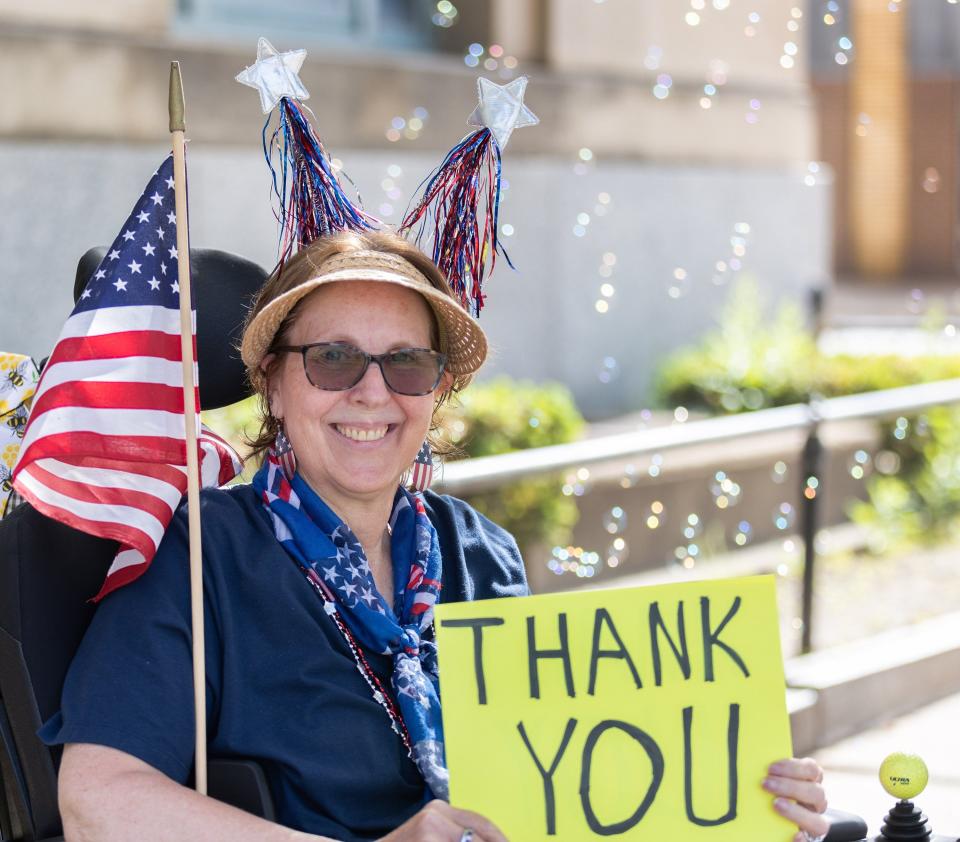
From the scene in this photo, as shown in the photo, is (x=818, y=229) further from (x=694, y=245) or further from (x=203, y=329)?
(x=203, y=329)

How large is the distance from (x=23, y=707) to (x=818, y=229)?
27.1 feet

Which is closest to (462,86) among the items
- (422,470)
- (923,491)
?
(923,491)

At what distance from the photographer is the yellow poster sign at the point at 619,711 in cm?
203

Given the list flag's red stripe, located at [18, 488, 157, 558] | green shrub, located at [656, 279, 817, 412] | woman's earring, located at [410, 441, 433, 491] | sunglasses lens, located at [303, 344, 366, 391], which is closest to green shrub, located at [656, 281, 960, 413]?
green shrub, located at [656, 279, 817, 412]

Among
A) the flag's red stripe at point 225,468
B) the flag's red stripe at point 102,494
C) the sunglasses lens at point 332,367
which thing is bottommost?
the flag's red stripe at point 225,468

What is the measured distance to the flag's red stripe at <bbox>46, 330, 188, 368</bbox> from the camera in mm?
2189

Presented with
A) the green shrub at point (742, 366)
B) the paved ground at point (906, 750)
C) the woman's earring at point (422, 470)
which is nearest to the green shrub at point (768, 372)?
the green shrub at point (742, 366)

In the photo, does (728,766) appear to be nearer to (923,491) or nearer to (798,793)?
(798,793)

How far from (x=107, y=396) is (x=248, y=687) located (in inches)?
17.1

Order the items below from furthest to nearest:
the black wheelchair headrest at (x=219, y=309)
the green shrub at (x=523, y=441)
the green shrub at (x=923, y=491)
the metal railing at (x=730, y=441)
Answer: the green shrub at (x=923, y=491)
the green shrub at (x=523, y=441)
the metal railing at (x=730, y=441)
the black wheelchair headrest at (x=219, y=309)

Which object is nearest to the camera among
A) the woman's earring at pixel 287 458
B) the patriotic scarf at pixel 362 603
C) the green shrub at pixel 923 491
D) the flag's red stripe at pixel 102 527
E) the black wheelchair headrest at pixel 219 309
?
the flag's red stripe at pixel 102 527

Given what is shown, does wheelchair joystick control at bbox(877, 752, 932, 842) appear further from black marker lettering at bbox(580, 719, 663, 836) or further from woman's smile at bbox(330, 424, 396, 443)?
woman's smile at bbox(330, 424, 396, 443)

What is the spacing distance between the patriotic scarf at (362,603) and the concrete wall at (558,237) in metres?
3.62

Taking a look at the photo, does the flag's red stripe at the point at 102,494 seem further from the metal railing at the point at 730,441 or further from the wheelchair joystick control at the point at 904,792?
the metal railing at the point at 730,441
